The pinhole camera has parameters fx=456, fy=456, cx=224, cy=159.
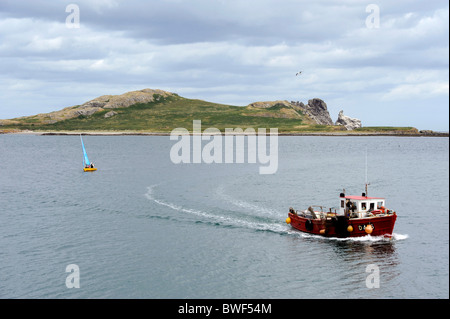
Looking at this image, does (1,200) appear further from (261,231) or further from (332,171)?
(332,171)

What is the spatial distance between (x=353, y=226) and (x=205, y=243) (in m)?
16.7

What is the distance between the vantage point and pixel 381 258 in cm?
4472

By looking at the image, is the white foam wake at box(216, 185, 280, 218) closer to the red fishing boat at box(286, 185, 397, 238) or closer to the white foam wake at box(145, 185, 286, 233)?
the white foam wake at box(145, 185, 286, 233)

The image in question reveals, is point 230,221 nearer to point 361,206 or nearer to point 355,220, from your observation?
point 355,220

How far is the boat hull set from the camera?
5081 centimetres

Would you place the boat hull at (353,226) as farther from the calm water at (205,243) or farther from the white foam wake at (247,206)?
the white foam wake at (247,206)

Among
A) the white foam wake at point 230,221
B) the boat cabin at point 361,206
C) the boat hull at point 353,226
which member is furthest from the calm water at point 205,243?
the boat cabin at point 361,206

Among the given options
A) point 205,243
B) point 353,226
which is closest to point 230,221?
point 205,243

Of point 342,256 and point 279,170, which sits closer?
point 342,256

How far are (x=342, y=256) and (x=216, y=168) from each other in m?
82.6

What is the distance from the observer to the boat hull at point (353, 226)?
50812 millimetres
